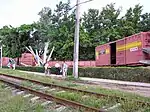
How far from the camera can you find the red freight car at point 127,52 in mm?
24875

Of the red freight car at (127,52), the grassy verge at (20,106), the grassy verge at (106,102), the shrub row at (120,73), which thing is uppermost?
the red freight car at (127,52)

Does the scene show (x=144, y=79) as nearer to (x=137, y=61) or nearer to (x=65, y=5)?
(x=137, y=61)

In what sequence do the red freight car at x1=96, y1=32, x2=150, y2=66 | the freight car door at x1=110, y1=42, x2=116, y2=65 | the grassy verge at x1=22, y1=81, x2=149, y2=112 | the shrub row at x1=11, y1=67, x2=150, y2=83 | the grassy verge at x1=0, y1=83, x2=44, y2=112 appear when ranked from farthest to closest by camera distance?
the freight car door at x1=110, y1=42, x2=116, y2=65
the red freight car at x1=96, y1=32, x2=150, y2=66
the shrub row at x1=11, y1=67, x2=150, y2=83
the grassy verge at x1=0, y1=83, x2=44, y2=112
the grassy verge at x1=22, y1=81, x2=149, y2=112

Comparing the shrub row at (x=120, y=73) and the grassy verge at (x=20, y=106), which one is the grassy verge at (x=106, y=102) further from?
the shrub row at (x=120, y=73)

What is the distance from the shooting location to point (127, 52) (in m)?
27.9

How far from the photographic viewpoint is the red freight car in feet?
81.6

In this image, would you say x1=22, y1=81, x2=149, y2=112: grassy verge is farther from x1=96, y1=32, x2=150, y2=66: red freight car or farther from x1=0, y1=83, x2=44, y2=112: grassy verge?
x1=96, y1=32, x2=150, y2=66: red freight car

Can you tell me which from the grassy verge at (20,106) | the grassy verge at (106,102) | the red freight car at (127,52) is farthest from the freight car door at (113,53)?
the grassy verge at (20,106)

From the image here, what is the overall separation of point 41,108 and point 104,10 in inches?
2040

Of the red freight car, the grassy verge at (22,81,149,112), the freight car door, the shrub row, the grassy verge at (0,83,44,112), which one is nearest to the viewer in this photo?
the grassy verge at (22,81,149,112)

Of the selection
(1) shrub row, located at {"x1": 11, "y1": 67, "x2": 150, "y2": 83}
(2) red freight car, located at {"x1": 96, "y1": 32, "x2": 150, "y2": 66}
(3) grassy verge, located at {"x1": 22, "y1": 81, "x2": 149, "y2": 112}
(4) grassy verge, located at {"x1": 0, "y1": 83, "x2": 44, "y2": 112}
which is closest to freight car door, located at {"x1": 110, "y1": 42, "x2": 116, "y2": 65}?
(2) red freight car, located at {"x1": 96, "y1": 32, "x2": 150, "y2": 66}

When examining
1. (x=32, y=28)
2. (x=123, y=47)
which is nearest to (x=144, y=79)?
(x=123, y=47)

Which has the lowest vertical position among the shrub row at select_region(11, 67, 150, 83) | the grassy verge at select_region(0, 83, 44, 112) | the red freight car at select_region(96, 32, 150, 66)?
the grassy verge at select_region(0, 83, 44, 112)

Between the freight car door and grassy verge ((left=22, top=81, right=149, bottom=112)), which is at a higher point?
the freight car door
